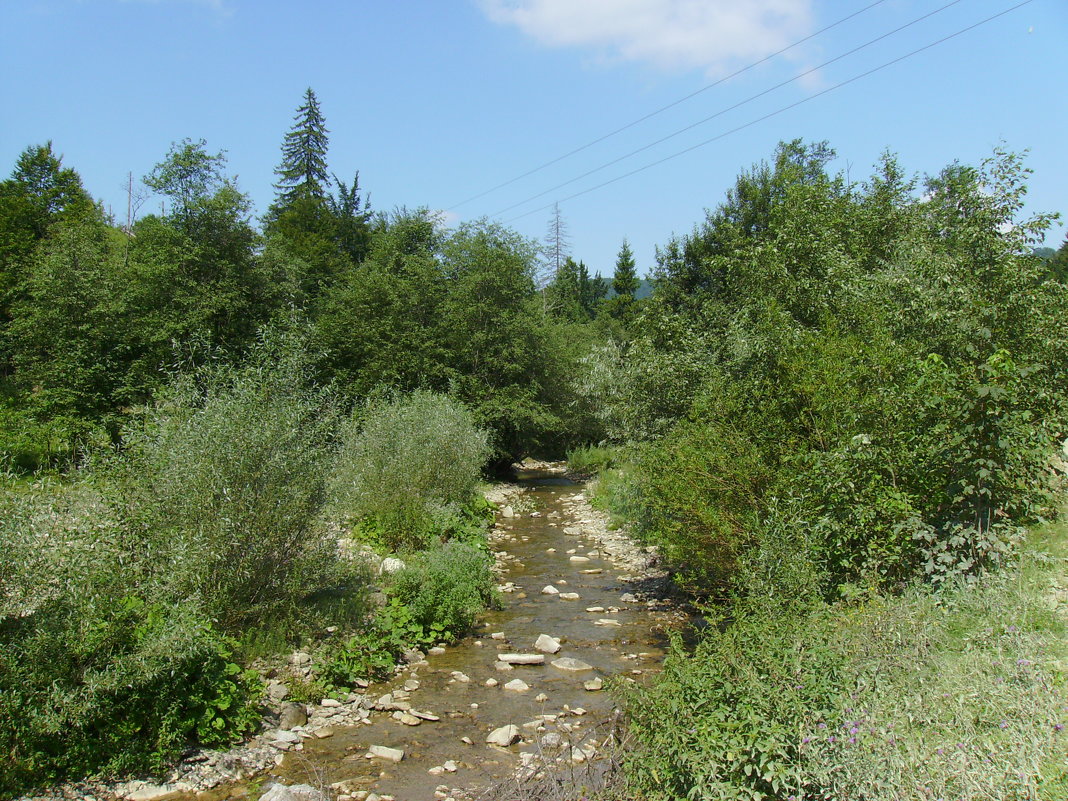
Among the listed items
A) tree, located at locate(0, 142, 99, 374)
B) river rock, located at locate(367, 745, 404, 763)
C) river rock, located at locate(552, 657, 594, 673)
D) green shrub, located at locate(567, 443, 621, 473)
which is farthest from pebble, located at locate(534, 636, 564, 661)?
tree, located at locate(0, 142, 99, 374)

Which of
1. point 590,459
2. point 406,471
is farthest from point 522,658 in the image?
point 590,459

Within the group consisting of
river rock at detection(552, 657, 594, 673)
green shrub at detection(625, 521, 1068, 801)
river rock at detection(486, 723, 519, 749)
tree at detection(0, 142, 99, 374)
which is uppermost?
tree at detection(0, 142, 99, 374)

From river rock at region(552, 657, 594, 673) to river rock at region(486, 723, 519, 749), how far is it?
215cm

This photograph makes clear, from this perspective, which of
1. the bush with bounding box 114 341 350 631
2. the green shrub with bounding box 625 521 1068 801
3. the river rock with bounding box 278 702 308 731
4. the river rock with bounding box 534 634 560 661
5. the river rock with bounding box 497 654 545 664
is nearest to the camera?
the green shrub with bounding box 625 521 1068 801

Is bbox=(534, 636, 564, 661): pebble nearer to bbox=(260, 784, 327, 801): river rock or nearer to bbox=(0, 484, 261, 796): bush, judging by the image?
bbox=(0, 484, 261, 796): bush

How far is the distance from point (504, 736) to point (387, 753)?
4.09 ft

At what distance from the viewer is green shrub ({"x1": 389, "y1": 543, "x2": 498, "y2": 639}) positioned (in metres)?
11.0

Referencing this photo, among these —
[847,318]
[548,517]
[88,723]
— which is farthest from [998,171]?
[548,517]

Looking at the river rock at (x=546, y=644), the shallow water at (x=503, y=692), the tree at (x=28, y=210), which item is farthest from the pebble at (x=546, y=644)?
the tree at (x=28, y=210)

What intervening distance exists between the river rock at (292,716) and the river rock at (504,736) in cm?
214

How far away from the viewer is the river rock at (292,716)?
7.77m

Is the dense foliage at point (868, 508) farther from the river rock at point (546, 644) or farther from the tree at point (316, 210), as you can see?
the tree at point (316, 210)

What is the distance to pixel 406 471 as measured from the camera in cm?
1620

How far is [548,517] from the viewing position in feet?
75.0
